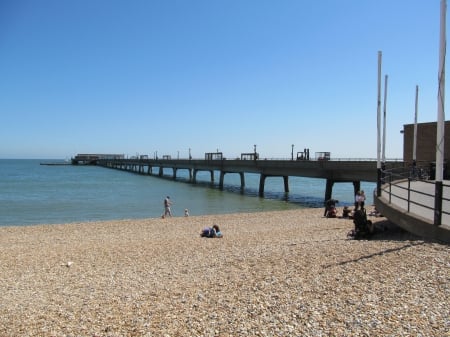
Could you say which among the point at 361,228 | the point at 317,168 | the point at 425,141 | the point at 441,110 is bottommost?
the point at 361,228

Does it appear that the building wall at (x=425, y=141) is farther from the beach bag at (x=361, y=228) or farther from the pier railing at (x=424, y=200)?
the beach bag at (x=361, y=228)

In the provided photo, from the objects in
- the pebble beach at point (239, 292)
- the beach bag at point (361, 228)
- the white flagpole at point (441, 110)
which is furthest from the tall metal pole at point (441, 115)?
the beach bag at point (361, 228)

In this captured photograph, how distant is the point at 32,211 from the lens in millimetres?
29031

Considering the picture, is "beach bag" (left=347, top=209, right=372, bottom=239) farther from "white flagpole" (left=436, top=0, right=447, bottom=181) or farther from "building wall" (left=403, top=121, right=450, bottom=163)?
"building wall" (left=403, top=121, right=450, bottom=163)

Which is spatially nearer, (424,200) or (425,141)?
(424,200)

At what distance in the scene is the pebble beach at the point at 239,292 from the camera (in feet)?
15.4

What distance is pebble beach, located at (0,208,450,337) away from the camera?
4.70 metres

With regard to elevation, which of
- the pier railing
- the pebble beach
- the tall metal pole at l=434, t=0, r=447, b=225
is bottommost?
the pebble beach

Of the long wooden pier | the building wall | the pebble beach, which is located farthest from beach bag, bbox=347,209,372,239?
the long wooden pier

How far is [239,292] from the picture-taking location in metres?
5.86

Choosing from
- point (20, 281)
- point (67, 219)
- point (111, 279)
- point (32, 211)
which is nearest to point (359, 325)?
point (111, 279)

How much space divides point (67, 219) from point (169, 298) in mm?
21103

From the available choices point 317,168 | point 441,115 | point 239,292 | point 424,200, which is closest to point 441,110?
point 441,115

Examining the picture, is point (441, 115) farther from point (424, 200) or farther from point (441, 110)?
point (424, 200)
